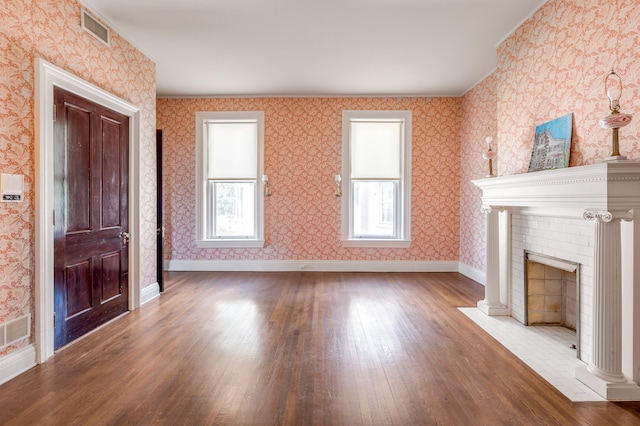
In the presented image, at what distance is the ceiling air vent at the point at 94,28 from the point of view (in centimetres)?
327

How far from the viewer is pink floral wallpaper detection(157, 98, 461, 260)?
6.11 m

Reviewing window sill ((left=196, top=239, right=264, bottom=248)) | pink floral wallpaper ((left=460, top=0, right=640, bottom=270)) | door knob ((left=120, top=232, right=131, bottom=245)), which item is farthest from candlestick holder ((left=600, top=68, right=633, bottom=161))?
window sill ((left=196, top=239, right=264, bottom=248))

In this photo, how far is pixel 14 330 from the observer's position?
2506 millimetres

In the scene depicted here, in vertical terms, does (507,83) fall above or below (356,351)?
above

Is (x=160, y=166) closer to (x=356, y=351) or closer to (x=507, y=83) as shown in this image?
(x=356, y=351)

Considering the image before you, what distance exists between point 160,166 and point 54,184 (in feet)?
6.33

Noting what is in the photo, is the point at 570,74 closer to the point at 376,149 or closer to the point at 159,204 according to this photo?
the point at 376,149

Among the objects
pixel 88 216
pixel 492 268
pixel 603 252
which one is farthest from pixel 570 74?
pixel 88 216

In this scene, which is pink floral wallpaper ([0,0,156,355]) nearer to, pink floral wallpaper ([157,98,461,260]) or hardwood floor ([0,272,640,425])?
hardwood floor ([0,272,640,425])

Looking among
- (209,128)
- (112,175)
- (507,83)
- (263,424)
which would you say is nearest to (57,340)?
(112,175)

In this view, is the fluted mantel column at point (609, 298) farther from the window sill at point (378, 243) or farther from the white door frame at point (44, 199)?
the white door frame at point (44, 199)

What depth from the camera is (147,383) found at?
2.36 meters

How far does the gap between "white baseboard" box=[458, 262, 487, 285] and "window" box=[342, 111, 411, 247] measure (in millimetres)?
1025

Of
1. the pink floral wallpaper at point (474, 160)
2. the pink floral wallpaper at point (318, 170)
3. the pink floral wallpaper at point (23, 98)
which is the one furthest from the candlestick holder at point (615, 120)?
the pink floral wallpaper at point (23, 98)
